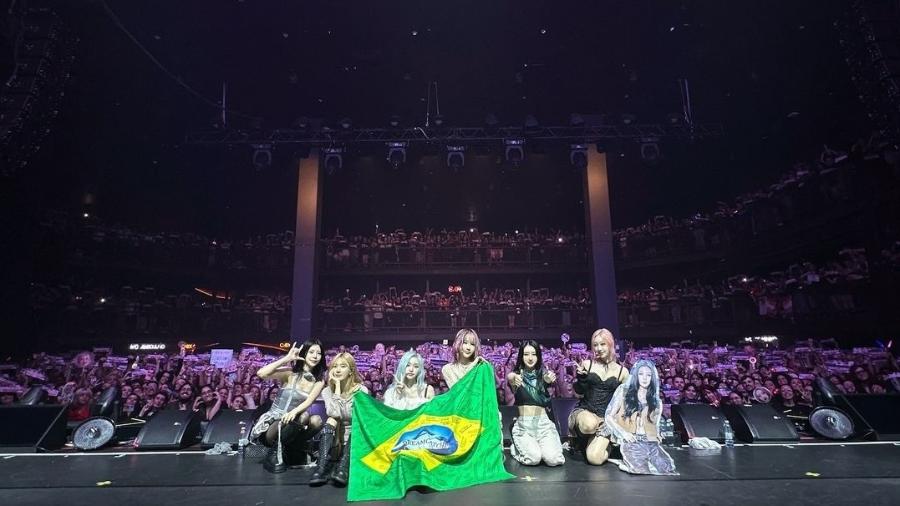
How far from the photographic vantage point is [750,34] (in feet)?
38.0

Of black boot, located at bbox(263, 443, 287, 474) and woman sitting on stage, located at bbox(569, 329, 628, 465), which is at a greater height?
woman sitting on stage, located at bbox(569, 329, 628, 465)

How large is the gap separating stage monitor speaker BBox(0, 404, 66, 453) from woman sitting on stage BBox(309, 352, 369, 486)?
442 cm

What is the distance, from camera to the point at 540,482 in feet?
15.3

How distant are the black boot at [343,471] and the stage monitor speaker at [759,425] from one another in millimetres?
5588

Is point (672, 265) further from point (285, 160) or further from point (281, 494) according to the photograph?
point (281, 494)

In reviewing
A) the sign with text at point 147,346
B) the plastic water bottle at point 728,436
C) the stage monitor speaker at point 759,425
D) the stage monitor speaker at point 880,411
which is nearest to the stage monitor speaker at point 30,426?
the plastic water bottle at point 728,436

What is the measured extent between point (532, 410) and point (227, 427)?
4.42 m

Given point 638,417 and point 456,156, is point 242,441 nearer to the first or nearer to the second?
point 638,417

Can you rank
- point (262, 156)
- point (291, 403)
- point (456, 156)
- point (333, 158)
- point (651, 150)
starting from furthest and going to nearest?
1. point (333, 158)
2. point (262, 156)
3. point (456, 156)
4. point (651, 150)
5. point (291, 403)

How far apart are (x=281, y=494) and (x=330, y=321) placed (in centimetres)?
1477

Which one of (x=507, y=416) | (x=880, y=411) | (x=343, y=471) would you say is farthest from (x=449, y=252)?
(x=343, y=471)

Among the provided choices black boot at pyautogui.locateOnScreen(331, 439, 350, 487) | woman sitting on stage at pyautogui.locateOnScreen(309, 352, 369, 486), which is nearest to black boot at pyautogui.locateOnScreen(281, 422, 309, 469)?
woman sitting on stage at pyautogui.locateOnScreen(309, 352, 369, 486)

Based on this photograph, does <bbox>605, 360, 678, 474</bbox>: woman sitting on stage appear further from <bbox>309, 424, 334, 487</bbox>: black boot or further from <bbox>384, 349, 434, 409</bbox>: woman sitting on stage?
<bbox>309, 424, 334, 487</bbox>: black boot

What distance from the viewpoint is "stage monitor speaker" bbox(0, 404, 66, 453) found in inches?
257
